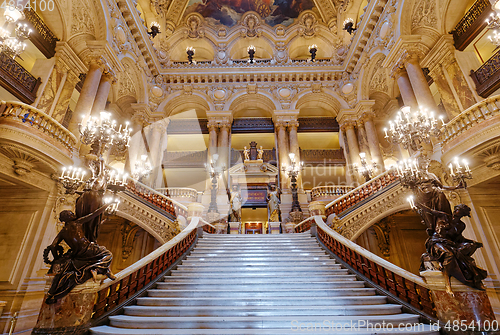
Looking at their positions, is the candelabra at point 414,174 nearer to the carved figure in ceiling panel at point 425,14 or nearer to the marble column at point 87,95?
the carved figure in ceiling panel at point 425,14

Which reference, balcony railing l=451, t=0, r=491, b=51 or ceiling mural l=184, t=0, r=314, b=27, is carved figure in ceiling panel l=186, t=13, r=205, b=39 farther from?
balcony railing l=451, t=0, r=491, b=51

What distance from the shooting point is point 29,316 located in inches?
219

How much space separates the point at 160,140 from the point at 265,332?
14237mm

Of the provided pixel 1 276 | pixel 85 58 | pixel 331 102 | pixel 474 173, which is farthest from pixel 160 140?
pixel 474 173

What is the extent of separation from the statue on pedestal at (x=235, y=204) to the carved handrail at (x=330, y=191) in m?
4.08

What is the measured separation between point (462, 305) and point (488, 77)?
9.00 metres

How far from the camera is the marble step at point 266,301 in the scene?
12.5 ft

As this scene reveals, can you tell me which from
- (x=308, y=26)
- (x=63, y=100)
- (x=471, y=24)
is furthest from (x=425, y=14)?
(x=63, y=100)

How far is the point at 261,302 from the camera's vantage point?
12.4 ft

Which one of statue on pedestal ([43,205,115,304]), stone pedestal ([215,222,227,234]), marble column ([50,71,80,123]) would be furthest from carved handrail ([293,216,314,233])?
marble column ([50,71,80,123])

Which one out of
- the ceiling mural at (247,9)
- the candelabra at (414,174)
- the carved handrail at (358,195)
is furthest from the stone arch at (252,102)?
the candelabra at (414,174)

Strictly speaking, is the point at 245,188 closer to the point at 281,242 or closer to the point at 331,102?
the point at 281,242

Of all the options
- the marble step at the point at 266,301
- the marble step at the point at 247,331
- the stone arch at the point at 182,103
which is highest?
the stone arch at the point at 182,103

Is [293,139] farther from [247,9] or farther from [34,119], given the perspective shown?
[34,119]
